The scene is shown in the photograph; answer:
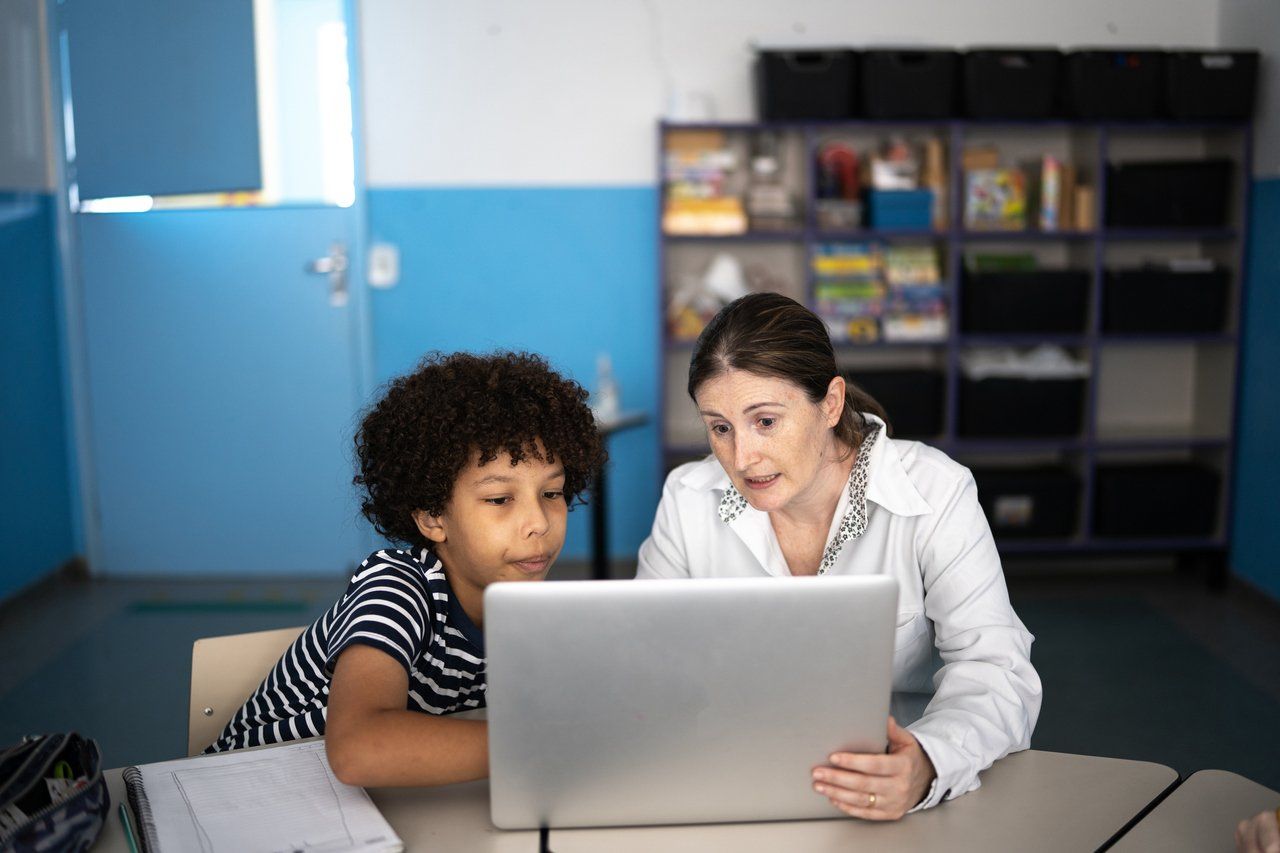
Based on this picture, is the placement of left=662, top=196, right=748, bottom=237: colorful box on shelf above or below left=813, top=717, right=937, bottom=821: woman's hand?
A: above

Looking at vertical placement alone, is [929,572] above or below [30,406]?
above

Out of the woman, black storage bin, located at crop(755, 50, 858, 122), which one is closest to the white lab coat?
the woman

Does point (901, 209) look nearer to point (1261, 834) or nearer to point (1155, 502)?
point (1155, 502)

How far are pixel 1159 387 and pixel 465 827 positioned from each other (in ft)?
13.6

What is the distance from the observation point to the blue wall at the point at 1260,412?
400 centimetres

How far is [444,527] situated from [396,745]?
1.42ft

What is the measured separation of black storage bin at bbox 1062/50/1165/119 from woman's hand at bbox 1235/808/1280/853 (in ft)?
11.5

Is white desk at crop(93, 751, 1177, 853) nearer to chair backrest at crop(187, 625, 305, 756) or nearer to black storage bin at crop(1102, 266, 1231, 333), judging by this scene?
chair backrest at crop(187, 625, 305, 756)

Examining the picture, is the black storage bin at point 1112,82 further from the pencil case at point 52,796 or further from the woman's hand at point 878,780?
the pencil case at point 52,796

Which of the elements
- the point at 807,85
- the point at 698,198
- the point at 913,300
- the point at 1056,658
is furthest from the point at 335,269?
the point at 1056,658

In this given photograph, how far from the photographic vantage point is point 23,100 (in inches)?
159

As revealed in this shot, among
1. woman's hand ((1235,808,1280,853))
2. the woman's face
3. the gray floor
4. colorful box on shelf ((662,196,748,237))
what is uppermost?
colorful box on shelf ((662,196,748,237))

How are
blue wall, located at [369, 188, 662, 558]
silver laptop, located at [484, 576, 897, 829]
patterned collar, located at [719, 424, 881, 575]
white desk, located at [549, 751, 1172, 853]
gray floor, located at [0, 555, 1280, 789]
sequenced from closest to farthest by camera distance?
1. silver laptop, located at [484, 576, 897, 829]
2. white desk, located at [549, 751, 1172, 853]
3. patterned collar, located at [719, 424, 881, 575]
4. gray floor, located at [0, 555, 1280, 789]
5. blue wall, located at [369, 188, 662, 558]

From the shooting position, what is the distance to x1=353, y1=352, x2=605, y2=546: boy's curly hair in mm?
1495
